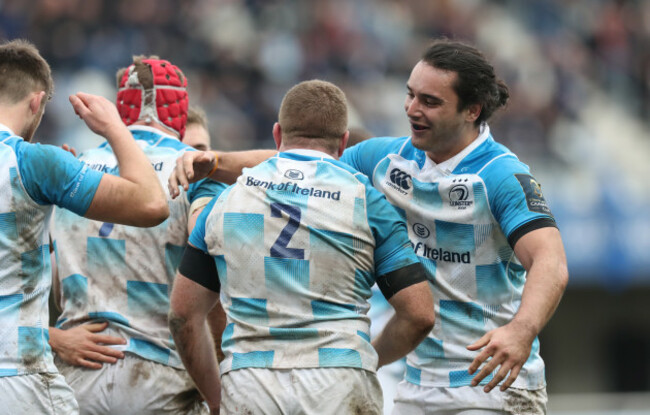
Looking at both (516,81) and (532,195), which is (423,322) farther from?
(516,81)

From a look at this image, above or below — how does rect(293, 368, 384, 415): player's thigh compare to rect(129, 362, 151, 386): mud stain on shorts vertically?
above

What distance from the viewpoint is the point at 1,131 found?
13.5 ft

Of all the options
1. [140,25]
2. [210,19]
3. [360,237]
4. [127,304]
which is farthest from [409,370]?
[210,19]

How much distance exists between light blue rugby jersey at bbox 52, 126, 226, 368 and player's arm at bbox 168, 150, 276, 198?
0.16 m

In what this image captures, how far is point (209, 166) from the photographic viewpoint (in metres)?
4.66

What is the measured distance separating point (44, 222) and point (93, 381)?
1.02 m

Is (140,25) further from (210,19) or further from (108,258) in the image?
(108,258)

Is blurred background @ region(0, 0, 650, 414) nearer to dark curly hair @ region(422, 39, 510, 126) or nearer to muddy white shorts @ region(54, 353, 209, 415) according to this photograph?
muddy white shorts @ region(54, 353, 209, 415)

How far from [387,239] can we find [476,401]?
3.30 ft

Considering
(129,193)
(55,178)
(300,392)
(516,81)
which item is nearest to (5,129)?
(55,178)

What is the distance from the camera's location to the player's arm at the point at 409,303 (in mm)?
4141

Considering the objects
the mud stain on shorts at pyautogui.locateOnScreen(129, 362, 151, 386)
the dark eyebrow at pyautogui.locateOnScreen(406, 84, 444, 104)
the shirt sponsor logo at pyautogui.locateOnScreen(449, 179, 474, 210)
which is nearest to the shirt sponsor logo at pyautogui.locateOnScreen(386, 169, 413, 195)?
the shirt sponsor logo at pyautogui.locateOnScreen(449, 179, 474, 210)

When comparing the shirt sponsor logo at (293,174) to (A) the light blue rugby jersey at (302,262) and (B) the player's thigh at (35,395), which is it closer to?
(A) the light blue rugby jersey at (302,262)

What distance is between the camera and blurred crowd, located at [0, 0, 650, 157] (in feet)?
43.3
